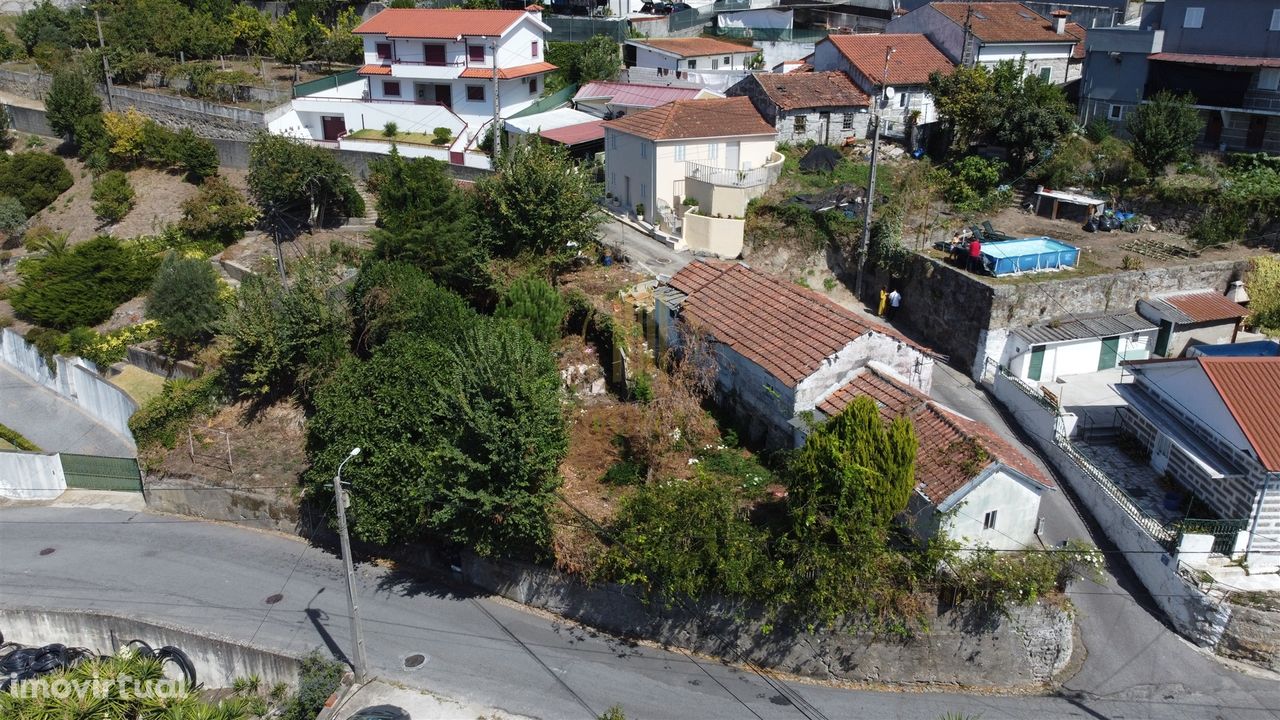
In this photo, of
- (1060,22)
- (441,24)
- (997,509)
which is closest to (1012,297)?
(997,509)

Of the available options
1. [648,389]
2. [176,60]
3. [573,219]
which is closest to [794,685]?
[648,389]

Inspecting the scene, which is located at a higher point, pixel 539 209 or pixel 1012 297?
pixel 539 209

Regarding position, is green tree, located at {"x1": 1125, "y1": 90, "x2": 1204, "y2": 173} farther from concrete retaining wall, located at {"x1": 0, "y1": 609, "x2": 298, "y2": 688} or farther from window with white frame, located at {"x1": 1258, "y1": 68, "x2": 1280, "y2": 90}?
concrete retaining wall, located at {"x1": 0, "y1": 609, "x2": 298, "y2": 688}

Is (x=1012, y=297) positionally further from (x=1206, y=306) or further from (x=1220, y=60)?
(x=1220, y=60)

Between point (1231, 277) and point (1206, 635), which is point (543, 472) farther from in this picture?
point (1231, 277)

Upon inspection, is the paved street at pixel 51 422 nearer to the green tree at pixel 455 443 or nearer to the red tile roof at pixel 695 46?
the green tree at pixel 455 443

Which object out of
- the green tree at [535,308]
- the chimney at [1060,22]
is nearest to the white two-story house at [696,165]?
the green tree at [535,308]

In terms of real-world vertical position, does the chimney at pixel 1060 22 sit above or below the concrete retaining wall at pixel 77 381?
above
